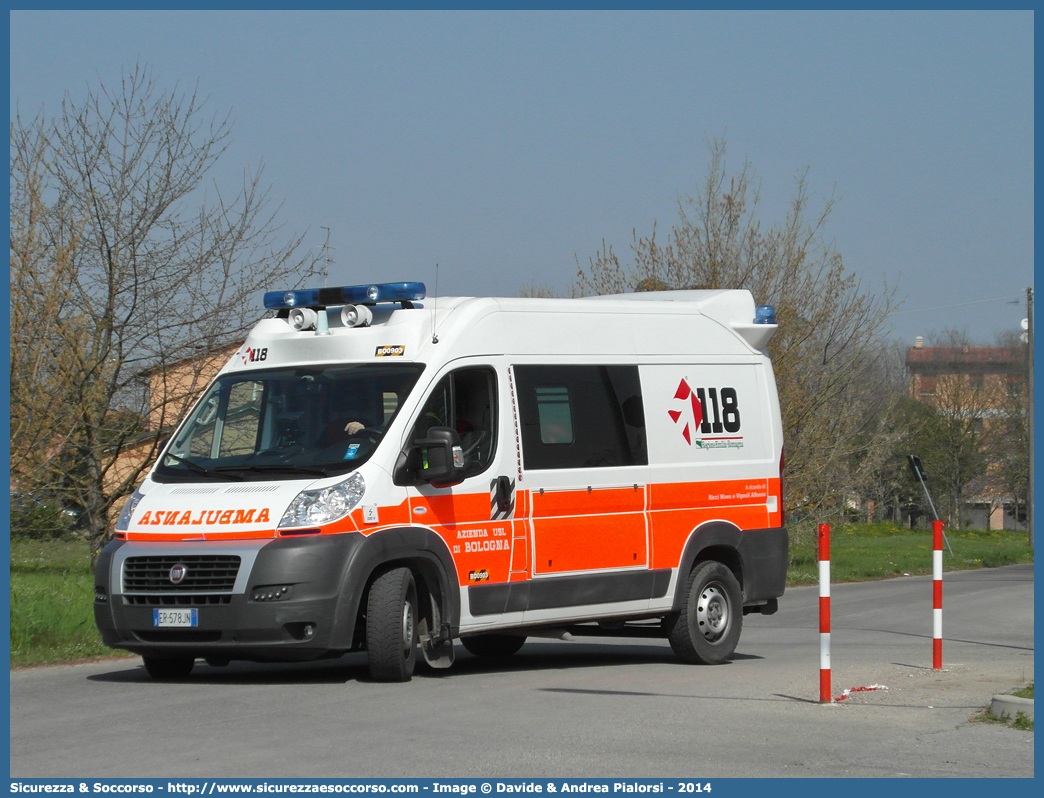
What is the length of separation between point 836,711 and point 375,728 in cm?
297

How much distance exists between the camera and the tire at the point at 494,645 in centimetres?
1288

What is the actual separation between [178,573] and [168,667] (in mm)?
1383

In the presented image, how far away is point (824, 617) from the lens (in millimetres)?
9117

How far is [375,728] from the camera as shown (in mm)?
8070

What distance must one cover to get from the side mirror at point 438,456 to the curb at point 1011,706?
388 centimetres

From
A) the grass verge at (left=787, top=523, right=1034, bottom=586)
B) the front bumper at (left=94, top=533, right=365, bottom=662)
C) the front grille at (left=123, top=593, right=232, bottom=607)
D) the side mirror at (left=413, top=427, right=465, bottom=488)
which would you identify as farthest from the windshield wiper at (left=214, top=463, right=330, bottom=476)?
the grass verge at (left=787, top=523, right=1034, bottom=586)

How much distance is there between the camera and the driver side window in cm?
1062

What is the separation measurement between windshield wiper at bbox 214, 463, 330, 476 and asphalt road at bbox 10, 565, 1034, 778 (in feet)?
4.90

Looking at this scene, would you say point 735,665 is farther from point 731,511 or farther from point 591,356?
point 591,356

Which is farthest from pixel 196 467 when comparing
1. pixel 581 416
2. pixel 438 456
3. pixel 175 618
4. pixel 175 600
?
pixel 581 416

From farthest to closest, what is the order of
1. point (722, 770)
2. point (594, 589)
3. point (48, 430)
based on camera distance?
point (48, 430)
point (594, 589)
point (722, 770)

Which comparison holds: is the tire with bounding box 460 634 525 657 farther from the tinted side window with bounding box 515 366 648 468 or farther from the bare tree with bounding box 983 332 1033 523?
the bare tree with bounding box 983 332 1033 523

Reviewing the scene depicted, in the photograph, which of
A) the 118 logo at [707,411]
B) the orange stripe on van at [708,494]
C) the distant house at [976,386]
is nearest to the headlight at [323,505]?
the orange stripe on van at [708,494]

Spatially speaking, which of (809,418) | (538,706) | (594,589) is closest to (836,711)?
(538,706)
